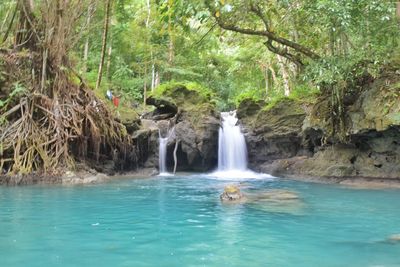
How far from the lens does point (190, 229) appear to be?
24.1ft

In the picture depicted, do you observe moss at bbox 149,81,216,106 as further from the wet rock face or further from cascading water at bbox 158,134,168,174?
the wet rock face

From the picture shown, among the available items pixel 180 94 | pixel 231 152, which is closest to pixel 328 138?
pixel 231 152

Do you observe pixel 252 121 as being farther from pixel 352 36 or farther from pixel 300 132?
pixel 352 36

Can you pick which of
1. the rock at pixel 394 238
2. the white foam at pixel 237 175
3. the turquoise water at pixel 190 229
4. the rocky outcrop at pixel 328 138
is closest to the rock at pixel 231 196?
the turquoise water at pixel 190 229

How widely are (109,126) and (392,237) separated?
34.5 feet

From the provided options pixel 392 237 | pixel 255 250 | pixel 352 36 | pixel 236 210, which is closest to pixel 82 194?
pixel 236 210

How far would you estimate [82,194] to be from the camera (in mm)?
11219

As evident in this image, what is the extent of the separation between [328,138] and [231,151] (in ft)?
15.1

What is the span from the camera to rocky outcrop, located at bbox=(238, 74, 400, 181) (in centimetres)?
1336

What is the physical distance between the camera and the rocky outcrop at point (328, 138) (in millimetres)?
13359

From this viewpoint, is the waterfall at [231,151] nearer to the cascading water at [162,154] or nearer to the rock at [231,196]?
the cascading water at [162,154]

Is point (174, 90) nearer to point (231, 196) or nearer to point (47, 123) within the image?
point (47, 123)

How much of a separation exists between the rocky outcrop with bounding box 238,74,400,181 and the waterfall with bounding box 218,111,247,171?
1.10 ft

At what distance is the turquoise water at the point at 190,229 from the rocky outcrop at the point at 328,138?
2364 millimetres
